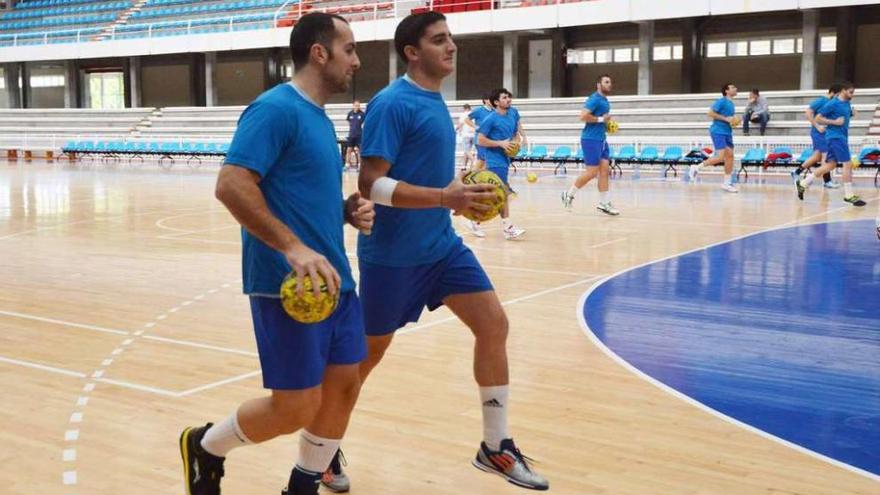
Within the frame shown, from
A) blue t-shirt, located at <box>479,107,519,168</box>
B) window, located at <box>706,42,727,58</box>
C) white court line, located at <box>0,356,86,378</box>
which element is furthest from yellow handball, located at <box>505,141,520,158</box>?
window, located at <box>706,42,727,58</box>

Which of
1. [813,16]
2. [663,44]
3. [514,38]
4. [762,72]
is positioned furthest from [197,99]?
[813,16]

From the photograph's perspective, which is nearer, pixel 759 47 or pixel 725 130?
pixel 725 130

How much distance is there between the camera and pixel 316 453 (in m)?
3.49

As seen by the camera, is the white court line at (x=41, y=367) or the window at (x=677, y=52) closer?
the white court line at (x=41, y=367)

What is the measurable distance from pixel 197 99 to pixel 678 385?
136 feet

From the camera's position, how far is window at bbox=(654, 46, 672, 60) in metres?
35.0

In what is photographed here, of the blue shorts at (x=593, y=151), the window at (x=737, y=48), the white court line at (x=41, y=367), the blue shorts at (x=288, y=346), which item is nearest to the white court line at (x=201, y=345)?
the white court line at (x=41, y=367)

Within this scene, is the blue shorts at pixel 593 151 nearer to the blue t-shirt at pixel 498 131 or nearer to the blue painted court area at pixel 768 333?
the blue t-shirt at pixel 498 131

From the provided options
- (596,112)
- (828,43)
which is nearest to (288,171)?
(596,112)

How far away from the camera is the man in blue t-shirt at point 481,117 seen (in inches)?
480

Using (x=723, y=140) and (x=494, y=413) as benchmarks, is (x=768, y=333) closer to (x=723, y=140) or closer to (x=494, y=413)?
(x=494, y=413)

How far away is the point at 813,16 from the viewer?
27.8 metres

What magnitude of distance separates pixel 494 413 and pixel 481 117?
1417 cm

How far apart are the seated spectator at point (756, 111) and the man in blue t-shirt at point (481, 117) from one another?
746 centimetres
